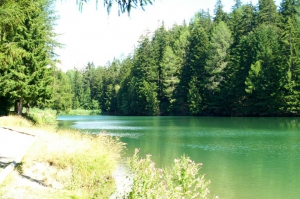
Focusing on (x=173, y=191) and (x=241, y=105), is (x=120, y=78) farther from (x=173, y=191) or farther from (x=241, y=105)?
(x=173, y=191)

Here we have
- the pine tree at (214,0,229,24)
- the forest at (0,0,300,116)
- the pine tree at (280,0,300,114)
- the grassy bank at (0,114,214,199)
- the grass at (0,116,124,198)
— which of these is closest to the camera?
the grassy bank at (0,114,214,199)

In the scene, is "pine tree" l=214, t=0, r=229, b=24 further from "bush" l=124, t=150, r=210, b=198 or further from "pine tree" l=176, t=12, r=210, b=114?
"bush" l=124, t=150, r=210, b=198

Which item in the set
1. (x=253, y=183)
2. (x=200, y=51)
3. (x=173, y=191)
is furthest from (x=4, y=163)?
(x=200, y=51)

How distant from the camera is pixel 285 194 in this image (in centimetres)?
992

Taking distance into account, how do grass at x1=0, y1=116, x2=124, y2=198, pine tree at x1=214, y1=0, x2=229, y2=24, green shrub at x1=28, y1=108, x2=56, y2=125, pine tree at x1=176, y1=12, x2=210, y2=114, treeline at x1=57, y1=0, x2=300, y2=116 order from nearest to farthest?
1. grass at x1=0, y1=116, x2=124, y2=198
2. green shrub at x1=28, y1=108, x2=56, y2=125
3. treeline at x1=57, y1=0, x2=300, y2=116
4. pine tree at x1=176, y1=12, x2=210, y2=114
5. pine tree at x1=214, y1=0, x2=229, y2=24

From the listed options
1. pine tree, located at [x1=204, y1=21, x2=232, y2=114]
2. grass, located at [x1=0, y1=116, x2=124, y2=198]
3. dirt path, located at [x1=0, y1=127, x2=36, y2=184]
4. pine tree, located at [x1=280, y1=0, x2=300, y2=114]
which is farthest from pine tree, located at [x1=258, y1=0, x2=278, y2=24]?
grass, located at [x1=0, y1=116, x2=124, y2=198]

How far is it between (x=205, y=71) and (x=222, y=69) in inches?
202

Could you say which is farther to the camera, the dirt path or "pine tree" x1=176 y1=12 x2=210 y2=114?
"pine tree" x1=176 y1=12 x2=210 y2=114

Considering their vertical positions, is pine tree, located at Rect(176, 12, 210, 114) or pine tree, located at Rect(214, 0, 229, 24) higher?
pine tree, located at Rect(214, 0, 229, 24)

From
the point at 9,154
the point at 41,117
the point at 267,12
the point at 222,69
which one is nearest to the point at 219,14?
the point at 267,12

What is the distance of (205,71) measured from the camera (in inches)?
2662

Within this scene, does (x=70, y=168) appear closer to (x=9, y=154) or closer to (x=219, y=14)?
(x=9, y=154)

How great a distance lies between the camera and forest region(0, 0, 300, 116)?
26.0 metres

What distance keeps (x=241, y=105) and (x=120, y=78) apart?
47.2m
